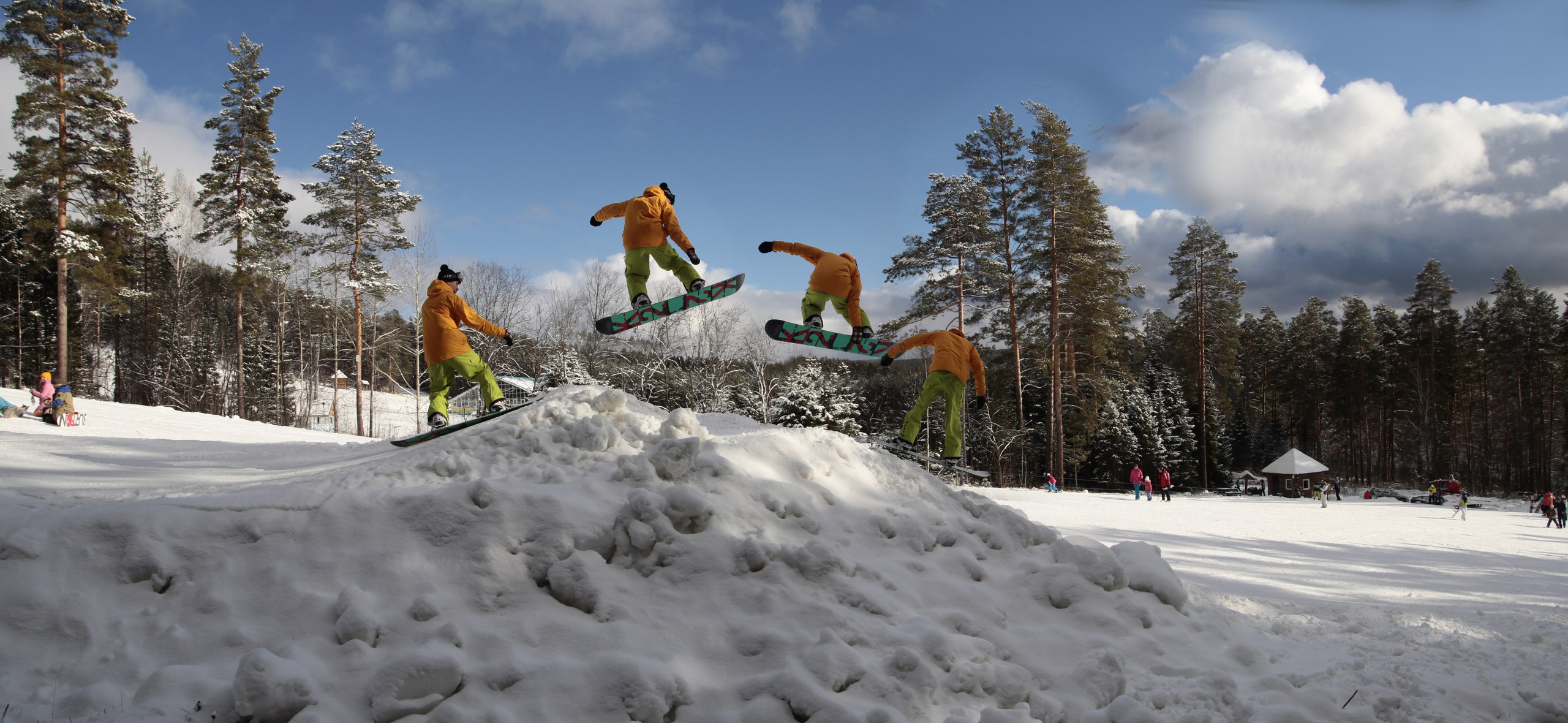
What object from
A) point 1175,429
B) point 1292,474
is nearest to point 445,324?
point 1292,474

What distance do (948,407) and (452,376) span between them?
531cm

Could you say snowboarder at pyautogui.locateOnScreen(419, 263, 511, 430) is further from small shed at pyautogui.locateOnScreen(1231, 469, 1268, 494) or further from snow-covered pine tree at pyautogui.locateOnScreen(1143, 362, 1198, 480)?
small shed at pyautogui.locateOnScreen(1231, 469, 1268, 494)

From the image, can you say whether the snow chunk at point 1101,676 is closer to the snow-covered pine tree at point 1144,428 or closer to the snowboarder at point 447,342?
the snowboarder at point 447,342

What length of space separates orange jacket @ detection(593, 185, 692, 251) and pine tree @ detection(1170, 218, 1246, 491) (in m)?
35.3

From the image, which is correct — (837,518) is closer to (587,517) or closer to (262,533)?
(587,517)

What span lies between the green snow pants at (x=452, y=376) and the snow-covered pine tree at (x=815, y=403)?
10.1 meters

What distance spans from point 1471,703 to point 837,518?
11.0 feet

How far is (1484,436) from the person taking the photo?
37.8m

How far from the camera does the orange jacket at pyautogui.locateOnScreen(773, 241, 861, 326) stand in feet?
25.2

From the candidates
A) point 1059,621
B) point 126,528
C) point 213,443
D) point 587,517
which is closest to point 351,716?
point 587,517

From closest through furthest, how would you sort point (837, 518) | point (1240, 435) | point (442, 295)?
point (837, 518) → point (442, 295) → point (1240, 435)

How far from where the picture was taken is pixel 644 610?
10.5 ft

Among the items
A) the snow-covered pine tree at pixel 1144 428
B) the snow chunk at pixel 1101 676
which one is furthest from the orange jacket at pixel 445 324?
the snow-covered pine tree at pixel 1144 428

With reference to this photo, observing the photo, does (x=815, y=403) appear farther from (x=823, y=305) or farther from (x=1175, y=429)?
(x=1175, y=429)
